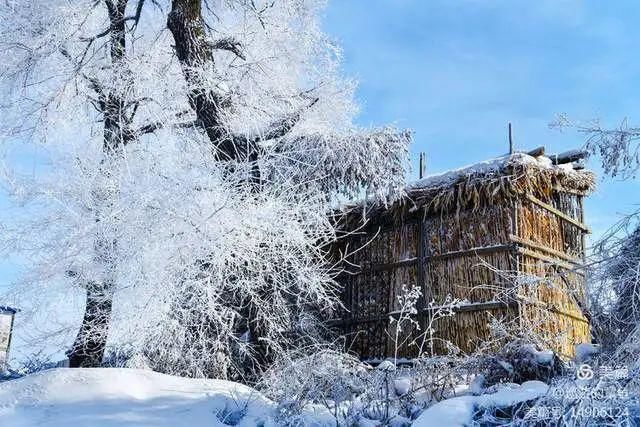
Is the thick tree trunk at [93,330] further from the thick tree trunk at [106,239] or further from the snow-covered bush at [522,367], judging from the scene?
the snow-covered bush at [522,367]

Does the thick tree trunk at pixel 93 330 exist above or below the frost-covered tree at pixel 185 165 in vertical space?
below

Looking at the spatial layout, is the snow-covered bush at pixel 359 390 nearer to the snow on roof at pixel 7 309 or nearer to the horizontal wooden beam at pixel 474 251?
the horizontal wooden beam at pixel 474 251

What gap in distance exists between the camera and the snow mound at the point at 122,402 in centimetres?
587

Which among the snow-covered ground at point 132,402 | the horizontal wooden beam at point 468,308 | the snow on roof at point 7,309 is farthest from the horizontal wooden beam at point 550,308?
the snow on roof at point 7,309

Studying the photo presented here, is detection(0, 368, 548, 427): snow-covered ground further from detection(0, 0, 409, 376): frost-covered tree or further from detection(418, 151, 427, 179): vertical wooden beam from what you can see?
detection(418, 151, 427, 179): vertical wooden beam

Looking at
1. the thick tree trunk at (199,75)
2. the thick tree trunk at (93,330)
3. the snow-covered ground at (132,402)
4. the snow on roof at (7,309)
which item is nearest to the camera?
the snow-covered ground at (132,402)

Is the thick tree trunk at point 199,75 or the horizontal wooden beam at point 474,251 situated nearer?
the horizontal wooden beam at point 474,251

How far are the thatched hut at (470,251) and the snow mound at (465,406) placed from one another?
4.21 m

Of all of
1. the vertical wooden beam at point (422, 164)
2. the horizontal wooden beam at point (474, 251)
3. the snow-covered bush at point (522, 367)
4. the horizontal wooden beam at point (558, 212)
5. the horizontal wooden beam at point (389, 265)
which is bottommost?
the snow-covered bush at point (522, 367)

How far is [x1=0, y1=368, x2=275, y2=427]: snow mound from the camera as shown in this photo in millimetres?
5871

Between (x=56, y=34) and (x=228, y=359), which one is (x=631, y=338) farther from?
(x=56, y=34)

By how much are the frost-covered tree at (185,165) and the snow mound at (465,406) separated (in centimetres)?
521

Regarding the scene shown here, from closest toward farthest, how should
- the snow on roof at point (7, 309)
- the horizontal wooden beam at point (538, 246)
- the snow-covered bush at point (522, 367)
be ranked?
→ the snow-covered bush at point (522, 367) < the horizontal wooden beam at point (538, 246) < the snow on roof at point (7, 309)

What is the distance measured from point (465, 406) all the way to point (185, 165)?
6198mm
